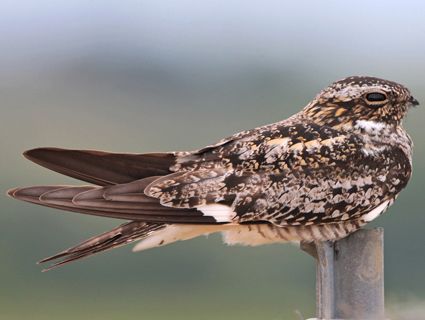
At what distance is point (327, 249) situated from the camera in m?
4.76

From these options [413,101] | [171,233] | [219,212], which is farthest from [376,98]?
[171,233]

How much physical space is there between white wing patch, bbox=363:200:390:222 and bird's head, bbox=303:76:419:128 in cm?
39

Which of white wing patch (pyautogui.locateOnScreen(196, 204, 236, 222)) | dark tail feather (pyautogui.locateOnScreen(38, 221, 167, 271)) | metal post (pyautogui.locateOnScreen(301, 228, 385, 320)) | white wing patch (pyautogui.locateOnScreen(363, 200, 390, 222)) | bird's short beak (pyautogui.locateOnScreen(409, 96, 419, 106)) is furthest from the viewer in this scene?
bird's short beak (pyautogui.locateOnScreen(409, 96, 419, 106))

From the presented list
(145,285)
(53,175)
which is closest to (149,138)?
(53,175)

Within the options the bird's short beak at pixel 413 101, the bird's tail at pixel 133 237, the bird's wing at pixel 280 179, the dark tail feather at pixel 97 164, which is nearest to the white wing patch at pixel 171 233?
the bird's tail at pixel 133 237

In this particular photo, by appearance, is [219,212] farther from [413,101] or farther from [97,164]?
[413,101]

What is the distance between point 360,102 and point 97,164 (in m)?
1.24

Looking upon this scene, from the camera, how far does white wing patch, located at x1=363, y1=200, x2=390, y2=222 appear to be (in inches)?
219

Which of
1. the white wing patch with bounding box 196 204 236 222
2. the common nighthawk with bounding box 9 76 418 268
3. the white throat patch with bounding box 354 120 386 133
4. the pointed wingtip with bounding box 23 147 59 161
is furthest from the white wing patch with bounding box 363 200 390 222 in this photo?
the pointed wingtip with bounding box 23 147 59 161

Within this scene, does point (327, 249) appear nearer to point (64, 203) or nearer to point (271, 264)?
point (64, 203)

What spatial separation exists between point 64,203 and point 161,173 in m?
0.48

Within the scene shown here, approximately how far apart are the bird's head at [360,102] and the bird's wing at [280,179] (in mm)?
258

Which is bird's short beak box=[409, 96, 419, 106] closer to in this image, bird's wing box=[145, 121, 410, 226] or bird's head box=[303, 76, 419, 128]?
bird's head box=[303, 76, 419, 128]

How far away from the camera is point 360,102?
582 centimetres
